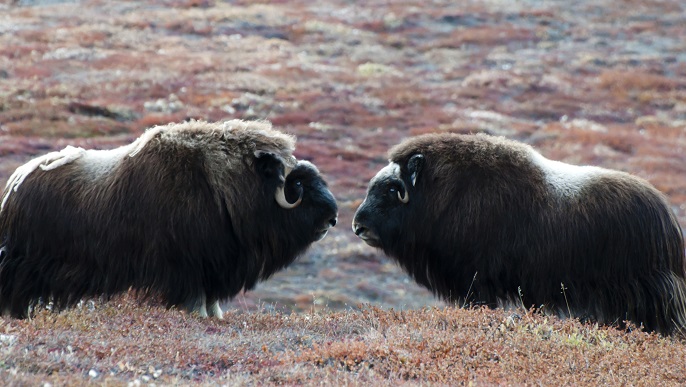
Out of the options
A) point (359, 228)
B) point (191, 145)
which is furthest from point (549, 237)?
point (191, 145)

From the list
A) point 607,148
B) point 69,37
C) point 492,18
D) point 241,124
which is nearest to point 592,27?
point 492,18

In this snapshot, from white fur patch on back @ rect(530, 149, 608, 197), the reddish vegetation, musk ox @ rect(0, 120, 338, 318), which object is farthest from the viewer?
white fur patch on back @ rect(530, 149, 608, 197)

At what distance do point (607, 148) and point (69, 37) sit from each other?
17.6 meters

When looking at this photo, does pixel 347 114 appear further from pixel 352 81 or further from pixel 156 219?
pixel 156 219

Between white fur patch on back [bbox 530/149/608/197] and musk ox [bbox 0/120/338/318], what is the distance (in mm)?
1849

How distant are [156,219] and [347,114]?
56.6ft

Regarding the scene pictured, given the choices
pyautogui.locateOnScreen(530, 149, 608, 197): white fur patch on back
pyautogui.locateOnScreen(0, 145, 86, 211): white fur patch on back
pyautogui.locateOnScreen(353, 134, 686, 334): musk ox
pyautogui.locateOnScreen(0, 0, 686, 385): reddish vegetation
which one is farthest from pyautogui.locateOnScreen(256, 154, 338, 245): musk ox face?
pyautogui.locateOnScreen(530, 149, 608, 197): white fur patch on back

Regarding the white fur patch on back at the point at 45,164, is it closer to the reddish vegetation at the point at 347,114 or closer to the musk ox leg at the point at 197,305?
the reddish vegetation at the point at 347,114

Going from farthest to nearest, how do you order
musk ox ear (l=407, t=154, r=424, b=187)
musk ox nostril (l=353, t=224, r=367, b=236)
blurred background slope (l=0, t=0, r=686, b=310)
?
blurred background slope (l=0, t=0, r=686, b=310) → musk ox nostril (l=353, t=224, r=367, b=236) → musk ox ear (l=407, t=154, r=424, b=187)

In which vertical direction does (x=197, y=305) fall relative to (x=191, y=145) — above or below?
below

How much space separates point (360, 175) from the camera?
18500 millimetres

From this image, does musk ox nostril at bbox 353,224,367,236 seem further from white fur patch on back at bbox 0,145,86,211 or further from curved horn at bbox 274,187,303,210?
white fur patch on back at bbox 0,145,86,211

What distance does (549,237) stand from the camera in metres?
6.75

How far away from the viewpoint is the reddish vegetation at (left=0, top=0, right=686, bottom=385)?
4664 millimetres
